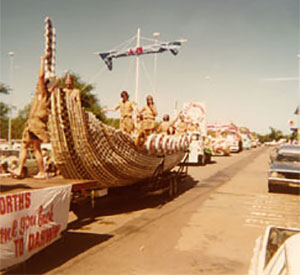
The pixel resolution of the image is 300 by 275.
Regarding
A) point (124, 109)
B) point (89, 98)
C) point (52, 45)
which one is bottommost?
point (124, 109)

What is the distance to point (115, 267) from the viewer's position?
15.4 feet

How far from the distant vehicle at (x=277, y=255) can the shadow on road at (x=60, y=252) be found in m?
2.81

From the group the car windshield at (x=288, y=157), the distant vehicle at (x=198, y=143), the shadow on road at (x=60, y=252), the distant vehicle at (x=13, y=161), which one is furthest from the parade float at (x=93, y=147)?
the distant vehicle at (x=198, y=143)

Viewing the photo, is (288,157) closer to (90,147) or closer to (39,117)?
(90,147)

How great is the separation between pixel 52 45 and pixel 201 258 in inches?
181

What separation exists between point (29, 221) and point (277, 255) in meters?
2.97

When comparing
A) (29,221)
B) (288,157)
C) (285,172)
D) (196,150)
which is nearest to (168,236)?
(29,221)

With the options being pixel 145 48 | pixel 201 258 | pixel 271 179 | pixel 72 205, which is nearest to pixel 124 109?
pixel 72 205

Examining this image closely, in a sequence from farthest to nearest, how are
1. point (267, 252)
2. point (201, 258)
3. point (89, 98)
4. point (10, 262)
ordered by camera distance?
point (89, 98) < point (201, 258) < point (10, 262) < point (267, 252)

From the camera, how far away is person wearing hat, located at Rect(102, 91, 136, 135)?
922 centimetres

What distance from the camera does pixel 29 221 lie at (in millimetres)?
4289

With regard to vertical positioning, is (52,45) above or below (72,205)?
above

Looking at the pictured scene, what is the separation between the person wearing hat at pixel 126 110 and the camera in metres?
9.22

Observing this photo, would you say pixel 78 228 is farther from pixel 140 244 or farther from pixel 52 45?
pixel 52 45
